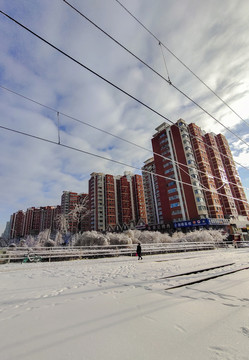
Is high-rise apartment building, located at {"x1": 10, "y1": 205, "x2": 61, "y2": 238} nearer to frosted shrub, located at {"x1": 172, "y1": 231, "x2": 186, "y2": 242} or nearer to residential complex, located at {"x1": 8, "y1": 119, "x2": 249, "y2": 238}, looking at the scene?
residential complex, located at {"x1": 8, "y1": 119, "x2": 249, "y2": 238}

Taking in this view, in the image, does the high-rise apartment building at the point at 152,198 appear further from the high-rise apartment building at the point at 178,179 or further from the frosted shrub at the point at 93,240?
the frosted shrub at the point at 93,240

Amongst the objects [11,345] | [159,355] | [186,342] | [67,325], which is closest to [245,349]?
[186,342]

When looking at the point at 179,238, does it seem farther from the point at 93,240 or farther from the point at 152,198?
the point at 152,198

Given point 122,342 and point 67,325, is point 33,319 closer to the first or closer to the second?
point 67,325

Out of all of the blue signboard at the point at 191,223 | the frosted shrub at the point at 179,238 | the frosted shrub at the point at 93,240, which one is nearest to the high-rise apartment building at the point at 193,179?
the blue signboard at the point at 191,223

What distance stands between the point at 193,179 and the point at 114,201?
51.5 meters

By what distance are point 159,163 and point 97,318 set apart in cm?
5880

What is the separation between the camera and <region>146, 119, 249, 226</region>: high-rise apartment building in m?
47.9

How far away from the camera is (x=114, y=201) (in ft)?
303

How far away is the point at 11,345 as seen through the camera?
2182mm

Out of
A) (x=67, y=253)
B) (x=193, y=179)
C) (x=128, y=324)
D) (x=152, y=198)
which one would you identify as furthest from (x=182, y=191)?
(x=128, y=324)

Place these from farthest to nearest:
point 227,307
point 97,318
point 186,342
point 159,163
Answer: point 159,163 → point 227,307 → point 97,318 → point 186,342

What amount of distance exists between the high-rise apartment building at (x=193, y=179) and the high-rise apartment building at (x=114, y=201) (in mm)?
37975

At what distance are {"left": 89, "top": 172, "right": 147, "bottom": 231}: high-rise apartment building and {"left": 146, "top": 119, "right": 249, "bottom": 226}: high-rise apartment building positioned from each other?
38.0 meters
